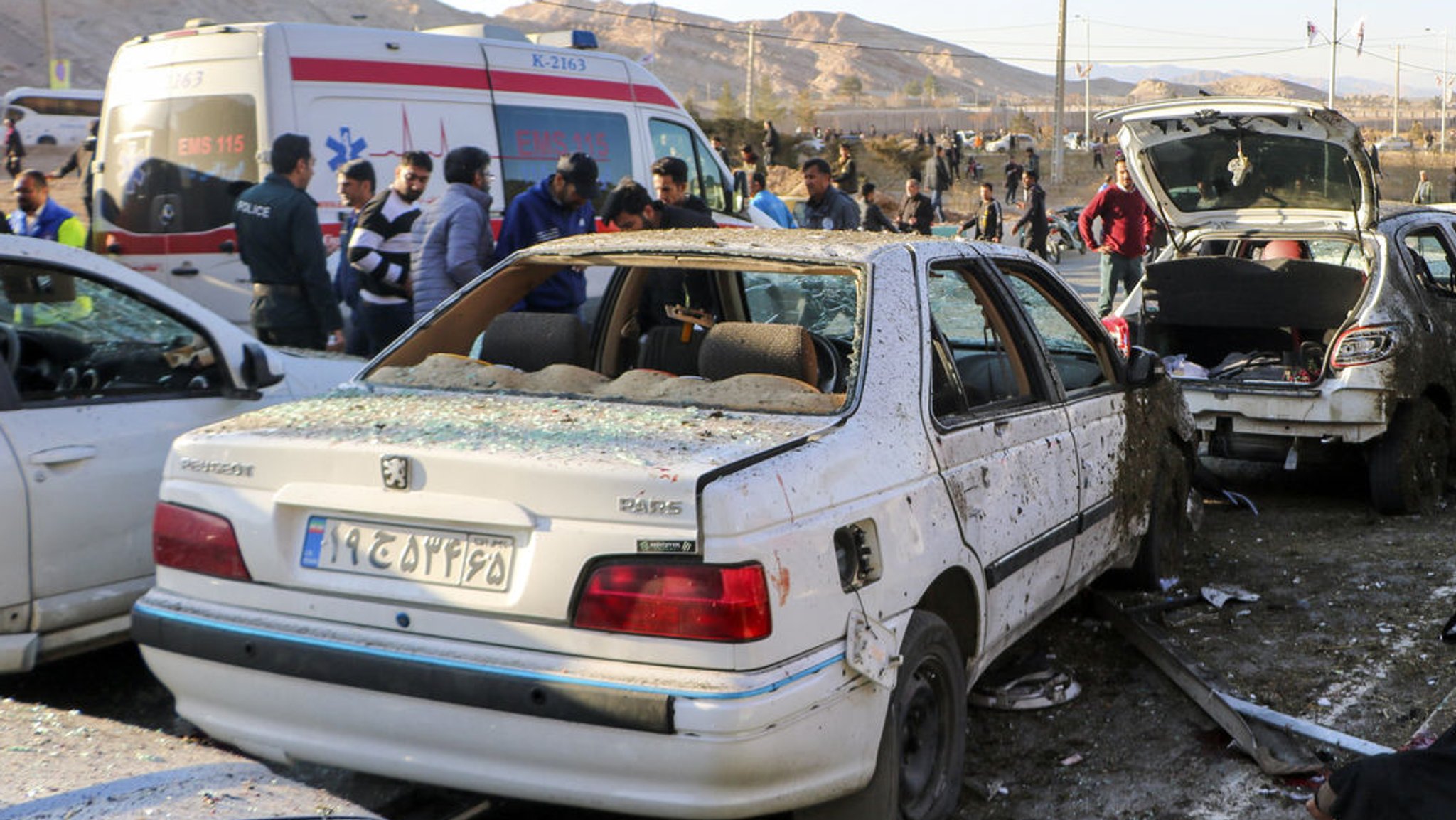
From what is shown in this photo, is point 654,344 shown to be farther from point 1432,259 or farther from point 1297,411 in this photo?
point 1432,259

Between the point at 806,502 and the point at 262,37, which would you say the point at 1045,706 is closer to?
the point at 806,502

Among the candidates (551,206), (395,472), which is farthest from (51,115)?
(395,472)

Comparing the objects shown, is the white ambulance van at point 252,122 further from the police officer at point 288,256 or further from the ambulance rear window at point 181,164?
the police officer at point 288,256

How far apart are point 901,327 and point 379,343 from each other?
477 centimetres

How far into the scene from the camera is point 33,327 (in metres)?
4.58

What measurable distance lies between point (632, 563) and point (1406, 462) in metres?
5.44

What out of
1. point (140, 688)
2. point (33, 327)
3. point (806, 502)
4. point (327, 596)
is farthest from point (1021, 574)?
point (33, 327)

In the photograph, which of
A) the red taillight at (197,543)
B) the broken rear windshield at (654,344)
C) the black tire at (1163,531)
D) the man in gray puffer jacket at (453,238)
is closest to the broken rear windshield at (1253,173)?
the black tire at (1163,531)

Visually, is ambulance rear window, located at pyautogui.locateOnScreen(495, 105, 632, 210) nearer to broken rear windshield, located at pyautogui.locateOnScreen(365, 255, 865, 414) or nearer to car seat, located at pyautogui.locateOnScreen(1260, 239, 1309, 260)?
car seat, located at pyautogui.locateOnScreen(1260, 239, 1309, 260)

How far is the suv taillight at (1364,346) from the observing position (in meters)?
7.02

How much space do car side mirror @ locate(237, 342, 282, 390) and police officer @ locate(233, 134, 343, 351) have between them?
2.67 m

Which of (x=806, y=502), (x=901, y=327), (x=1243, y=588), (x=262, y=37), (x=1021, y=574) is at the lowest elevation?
(x=1243, y=588)

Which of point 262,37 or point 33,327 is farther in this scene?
point 262,37

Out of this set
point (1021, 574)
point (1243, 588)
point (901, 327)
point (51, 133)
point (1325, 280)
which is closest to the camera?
point (901, 327)
